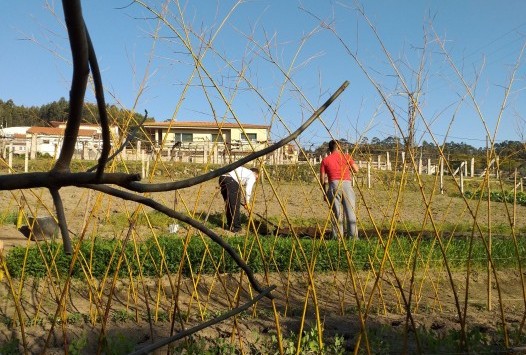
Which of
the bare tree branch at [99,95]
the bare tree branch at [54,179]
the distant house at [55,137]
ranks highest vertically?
the distant house at [55,137]

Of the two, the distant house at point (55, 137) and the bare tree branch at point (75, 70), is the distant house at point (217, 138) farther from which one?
the bare tree branch at point (75, 70)

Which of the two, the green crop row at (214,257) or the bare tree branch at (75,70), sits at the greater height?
the bare tree branch at (75,70)

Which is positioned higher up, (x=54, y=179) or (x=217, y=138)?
(x=217, y=138)

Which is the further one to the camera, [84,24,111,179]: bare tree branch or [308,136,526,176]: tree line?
[308,136,526,176]: tree line

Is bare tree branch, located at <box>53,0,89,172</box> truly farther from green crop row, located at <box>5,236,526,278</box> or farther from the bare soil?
green crop row, located at <box>5,236,526,278</box>

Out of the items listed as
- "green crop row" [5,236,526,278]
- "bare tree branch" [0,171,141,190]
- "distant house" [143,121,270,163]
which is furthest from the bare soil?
"bare tree branch" [0,171,141,190]

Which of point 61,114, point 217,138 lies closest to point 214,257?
point 61,114

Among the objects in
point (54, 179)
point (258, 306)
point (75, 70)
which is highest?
point (75, 70)

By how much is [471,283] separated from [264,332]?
3456 mm

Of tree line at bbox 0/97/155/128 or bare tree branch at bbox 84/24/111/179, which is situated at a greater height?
tree line at bbox 0/97/155/128

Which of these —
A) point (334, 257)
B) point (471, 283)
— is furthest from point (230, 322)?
point (471, 283)

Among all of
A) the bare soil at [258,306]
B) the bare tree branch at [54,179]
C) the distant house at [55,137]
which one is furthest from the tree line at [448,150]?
the bare tree branch at [54,179]

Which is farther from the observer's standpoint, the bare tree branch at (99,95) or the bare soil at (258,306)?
the bare soil at (258,306)

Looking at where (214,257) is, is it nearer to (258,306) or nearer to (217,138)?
(258,306)
